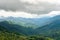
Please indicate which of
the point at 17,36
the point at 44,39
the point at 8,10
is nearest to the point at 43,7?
the point at 8,10

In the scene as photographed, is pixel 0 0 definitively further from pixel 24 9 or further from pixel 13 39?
pixel 13 39

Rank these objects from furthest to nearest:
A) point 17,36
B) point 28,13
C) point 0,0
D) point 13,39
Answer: point 17,36 → point 13,39 → point 28,13 → point 0,0

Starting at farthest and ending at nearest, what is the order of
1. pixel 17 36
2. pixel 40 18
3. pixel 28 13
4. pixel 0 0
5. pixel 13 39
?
pixel 17 36, pixel 13 39, pixel 40 18, pixel 28 13, pixel 0 0

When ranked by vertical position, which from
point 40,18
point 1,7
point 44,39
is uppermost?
point 1,7

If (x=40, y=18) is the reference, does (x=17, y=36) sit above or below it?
below

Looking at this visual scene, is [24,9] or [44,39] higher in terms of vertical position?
[24,9]

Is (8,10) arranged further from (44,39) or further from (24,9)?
(44,39)

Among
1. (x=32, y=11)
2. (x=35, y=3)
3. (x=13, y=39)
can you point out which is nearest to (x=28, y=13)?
(x=32, y=11)

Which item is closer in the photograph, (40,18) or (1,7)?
(1,7)

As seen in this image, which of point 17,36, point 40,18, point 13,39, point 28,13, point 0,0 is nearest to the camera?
point 0,0
